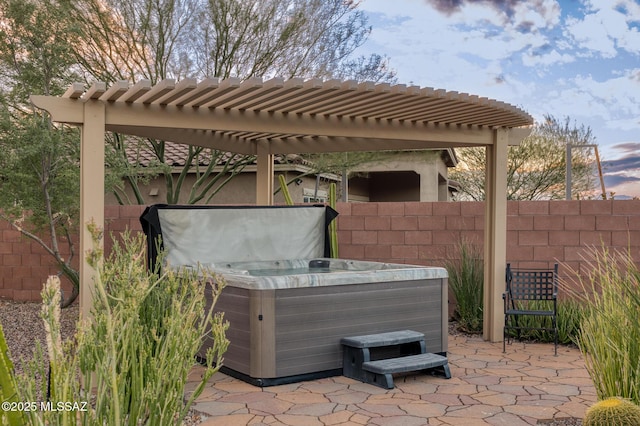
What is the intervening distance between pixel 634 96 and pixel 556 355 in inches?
500

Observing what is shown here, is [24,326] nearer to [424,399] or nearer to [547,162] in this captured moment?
[424,399]

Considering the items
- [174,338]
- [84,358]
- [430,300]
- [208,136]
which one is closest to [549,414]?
[430,300]

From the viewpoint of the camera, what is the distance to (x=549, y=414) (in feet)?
15.2

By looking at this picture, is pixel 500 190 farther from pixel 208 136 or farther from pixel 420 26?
pixel 420 26

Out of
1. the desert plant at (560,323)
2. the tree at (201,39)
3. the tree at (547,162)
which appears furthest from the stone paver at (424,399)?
the tree at (547,162)

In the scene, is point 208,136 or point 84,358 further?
point 208,136

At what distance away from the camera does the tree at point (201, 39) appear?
1107 cm

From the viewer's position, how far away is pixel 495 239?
751cm

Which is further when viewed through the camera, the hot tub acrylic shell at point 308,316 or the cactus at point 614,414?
the hot tub acrylic shell at point 308,316

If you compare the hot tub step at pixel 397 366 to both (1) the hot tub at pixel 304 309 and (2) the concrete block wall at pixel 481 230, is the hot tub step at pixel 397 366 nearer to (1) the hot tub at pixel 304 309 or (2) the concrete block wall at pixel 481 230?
(1) the hot tub at pixel 304 309

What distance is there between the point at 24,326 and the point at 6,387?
6.72 meters

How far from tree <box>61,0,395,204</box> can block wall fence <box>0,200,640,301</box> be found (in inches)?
113

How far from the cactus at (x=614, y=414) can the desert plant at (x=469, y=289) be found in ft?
14.7

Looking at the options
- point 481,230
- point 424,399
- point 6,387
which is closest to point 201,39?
point 481,230
